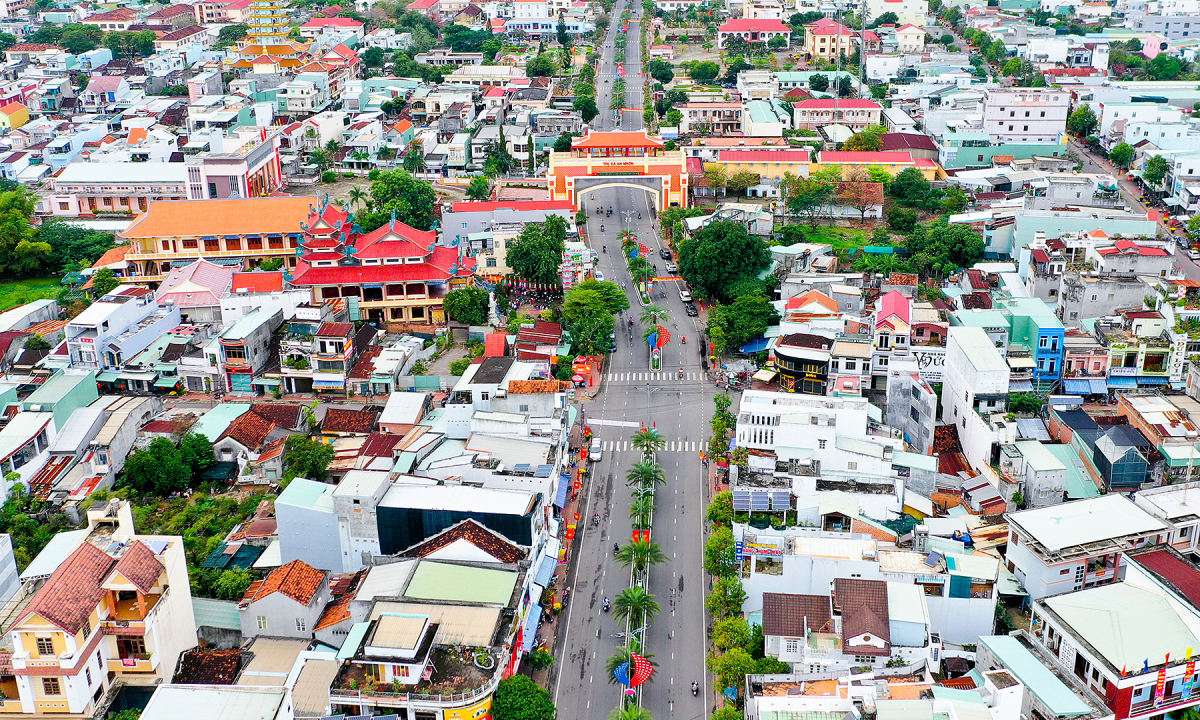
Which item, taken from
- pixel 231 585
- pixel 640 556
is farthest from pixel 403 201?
pixel 640 556

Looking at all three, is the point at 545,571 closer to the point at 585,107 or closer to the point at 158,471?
the point at 158,471

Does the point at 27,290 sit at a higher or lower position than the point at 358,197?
lower

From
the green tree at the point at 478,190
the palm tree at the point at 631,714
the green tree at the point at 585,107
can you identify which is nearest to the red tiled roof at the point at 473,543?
the palm tree at the point at 631,714

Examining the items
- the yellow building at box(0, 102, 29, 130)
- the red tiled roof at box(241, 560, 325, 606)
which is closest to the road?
the red tiled roof at box(241, 560, 325, 606)

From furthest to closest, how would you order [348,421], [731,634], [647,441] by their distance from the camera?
[348,421], [647,441], [731,634]

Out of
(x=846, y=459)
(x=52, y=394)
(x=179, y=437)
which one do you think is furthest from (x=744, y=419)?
(x=52, y=394)

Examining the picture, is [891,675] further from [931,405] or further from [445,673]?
[931,405]

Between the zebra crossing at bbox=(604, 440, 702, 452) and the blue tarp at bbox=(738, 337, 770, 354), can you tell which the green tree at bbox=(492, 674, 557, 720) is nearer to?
the zebra crossing at bbox=(604, 440, 702, 452)
